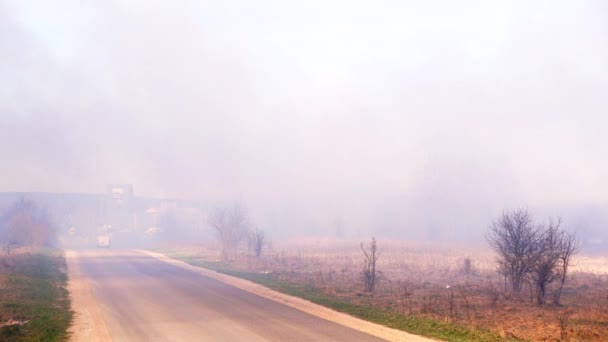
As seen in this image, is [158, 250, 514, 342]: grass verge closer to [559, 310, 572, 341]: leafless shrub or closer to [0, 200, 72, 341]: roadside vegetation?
[559, 310, 572, 341]: leafless shrub

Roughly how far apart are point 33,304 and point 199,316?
9.53 m

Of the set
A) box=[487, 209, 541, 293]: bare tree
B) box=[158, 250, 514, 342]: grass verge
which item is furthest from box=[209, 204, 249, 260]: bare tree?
box=[487, 209, 541, 293]: bare tree

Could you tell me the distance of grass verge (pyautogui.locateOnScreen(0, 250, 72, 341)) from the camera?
1708 cm

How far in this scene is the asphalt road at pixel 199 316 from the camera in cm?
1641

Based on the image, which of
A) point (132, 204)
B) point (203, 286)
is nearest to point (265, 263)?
point (203, 286)

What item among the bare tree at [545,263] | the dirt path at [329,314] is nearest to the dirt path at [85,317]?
the dirt path at [329,314]

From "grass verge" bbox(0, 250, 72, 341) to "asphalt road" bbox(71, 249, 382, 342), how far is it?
1712mm

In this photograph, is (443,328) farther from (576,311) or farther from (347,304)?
(576,311)

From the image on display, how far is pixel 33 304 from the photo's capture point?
23297 mm

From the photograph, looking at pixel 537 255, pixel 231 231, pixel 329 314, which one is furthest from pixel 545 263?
pixel 231 231

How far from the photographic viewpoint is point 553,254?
25172mm

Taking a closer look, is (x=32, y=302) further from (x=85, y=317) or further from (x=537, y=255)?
(x=537, y=255)

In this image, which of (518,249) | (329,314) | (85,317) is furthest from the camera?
(518,249)

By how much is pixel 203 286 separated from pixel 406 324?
632 inches
